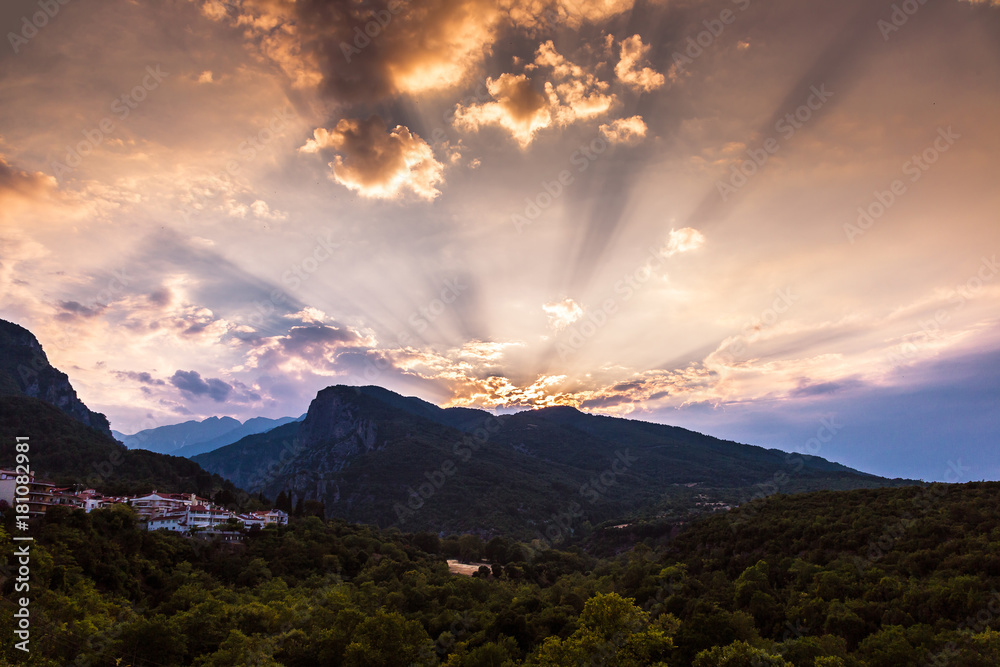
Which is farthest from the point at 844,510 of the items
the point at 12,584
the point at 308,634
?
the point at 12,584

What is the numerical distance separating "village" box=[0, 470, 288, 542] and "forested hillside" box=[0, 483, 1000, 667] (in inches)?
267

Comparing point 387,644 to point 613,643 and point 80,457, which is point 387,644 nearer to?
point 613,643

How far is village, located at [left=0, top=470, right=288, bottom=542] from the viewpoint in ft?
232

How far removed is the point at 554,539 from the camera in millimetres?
158375

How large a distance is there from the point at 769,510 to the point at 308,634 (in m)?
69.4

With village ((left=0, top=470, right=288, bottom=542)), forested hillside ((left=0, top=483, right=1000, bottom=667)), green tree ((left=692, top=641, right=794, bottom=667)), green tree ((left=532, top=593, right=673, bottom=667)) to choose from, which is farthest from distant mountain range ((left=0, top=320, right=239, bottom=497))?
green tree ((left=692, top=641, right=794, bottom=667))

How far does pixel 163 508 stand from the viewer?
84688 millimetres

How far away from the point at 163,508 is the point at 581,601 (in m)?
74.5

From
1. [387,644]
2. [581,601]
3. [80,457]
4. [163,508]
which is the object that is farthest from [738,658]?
[80,457]

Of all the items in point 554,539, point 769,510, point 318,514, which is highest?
point 769,510

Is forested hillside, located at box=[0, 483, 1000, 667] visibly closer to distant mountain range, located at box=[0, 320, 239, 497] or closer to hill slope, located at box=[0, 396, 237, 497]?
distant mountain range, located at box=[0, 320, 239, 497]

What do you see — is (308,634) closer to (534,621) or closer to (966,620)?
(534,621)

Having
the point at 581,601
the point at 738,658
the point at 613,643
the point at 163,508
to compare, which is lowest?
the point at 581,601

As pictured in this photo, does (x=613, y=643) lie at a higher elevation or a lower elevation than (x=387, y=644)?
higher
